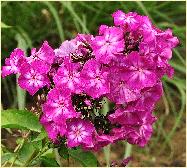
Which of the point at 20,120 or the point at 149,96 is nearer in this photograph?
the point at 149,96

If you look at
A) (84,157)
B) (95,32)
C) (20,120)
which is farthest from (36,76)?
(95,32)

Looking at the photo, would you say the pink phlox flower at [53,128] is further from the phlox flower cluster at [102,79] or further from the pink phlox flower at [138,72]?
the pink phlox flower at [138,72]

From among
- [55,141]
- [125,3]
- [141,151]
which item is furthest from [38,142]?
[125,3]

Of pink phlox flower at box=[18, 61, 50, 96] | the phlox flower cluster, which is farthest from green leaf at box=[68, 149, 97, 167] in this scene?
pink phlox flower at box=[18, 61, 50, 96]

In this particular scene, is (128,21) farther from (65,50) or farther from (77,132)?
(77,132)

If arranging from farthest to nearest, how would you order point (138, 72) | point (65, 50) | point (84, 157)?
point (84, 157) → point (65, 50) → point (138, 72)

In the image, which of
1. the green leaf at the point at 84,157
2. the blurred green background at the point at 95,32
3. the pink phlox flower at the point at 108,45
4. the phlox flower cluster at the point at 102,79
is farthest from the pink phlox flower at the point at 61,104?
the blurred green background at the point at 95,32
